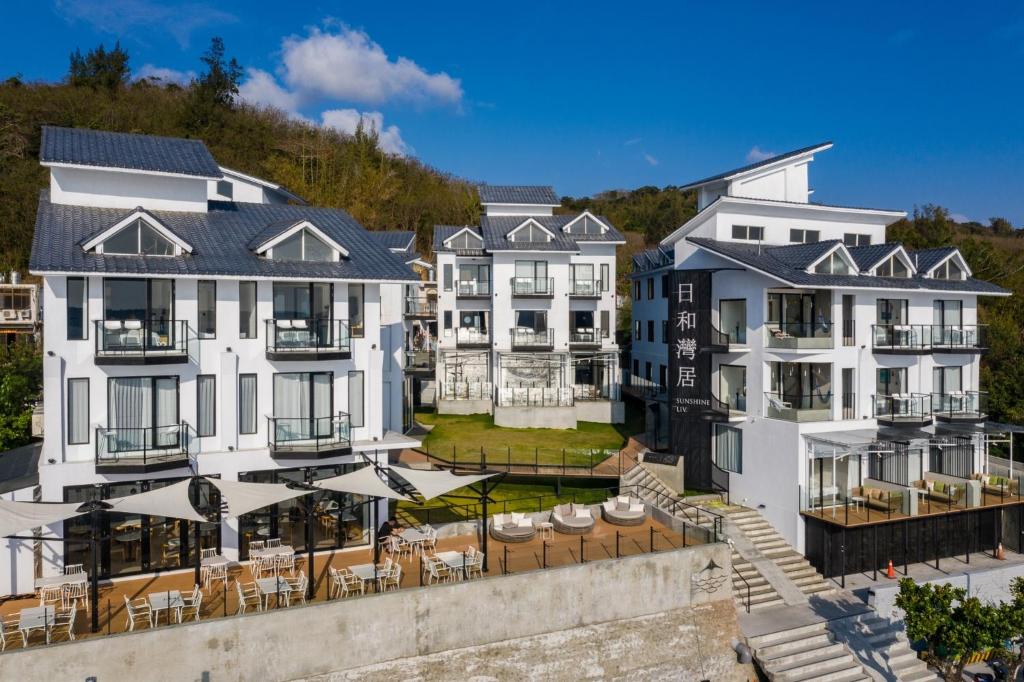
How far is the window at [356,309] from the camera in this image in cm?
2136

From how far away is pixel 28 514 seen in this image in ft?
47.4

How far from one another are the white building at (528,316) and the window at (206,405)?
51.9 ft

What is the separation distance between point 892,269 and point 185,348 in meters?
26.5

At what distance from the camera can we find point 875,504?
77.6 ft

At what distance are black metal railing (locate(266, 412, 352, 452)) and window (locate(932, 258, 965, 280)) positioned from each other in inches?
1010

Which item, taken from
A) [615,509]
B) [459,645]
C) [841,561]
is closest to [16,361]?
[459,645]

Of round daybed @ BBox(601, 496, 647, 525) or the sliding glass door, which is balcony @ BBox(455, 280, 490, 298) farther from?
round daybed @ BBox(601, 496, 647, 525)

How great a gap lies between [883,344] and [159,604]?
25904mm

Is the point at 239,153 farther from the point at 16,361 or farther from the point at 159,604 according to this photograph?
the point at 159,604

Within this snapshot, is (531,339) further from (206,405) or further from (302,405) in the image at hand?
(206,405)

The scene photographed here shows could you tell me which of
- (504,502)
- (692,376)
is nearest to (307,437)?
(504,502)

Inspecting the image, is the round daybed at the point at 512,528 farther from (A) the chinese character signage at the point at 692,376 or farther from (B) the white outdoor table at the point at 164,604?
(A) the chinese character signage at the point at 692,376

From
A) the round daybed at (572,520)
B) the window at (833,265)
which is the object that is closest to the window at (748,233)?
the window at (833,265)

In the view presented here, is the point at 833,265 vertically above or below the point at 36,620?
above
